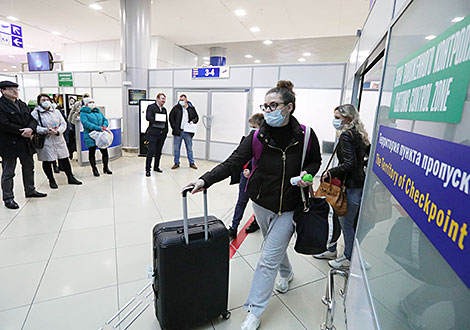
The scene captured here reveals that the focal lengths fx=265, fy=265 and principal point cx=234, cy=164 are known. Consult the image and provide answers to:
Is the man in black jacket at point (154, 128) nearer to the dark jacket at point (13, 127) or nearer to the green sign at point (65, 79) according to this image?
the dark jacket at point (13, 127)

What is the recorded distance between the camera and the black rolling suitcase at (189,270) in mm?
1521

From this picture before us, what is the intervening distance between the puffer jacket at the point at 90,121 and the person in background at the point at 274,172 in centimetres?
429

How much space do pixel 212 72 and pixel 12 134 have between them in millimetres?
4565

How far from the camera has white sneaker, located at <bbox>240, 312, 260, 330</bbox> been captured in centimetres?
172

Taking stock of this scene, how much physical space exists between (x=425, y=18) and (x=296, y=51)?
41.8 ft

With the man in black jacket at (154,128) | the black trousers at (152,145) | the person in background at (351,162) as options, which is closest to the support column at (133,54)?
the man in black jacket at (154,128)

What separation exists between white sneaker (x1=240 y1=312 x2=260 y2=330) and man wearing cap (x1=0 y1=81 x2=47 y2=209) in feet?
11.5

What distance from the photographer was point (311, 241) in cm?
166

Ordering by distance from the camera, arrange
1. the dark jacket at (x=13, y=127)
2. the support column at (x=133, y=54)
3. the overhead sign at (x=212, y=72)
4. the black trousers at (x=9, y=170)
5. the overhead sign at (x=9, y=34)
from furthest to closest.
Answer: the support column at (x=133, y=54)
the overhead sign at (x=212, y=72)
the overhead sign at (x=9, y=34)
the black trousers at (x=9, y=170)
the dark jacket at (x=13, y=127)

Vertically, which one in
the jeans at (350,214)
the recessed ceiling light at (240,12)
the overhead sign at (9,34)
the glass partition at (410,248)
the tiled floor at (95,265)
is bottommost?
the tiled floor at (95,265)

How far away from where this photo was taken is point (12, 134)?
3.44 meters

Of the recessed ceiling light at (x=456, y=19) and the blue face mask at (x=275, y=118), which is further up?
the recessed ceiling light at (x=456, y=19)

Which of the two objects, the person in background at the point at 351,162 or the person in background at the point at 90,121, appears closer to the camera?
the person in background at the point at 351,162

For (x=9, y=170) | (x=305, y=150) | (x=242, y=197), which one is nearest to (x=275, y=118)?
(x=305, y=150)
